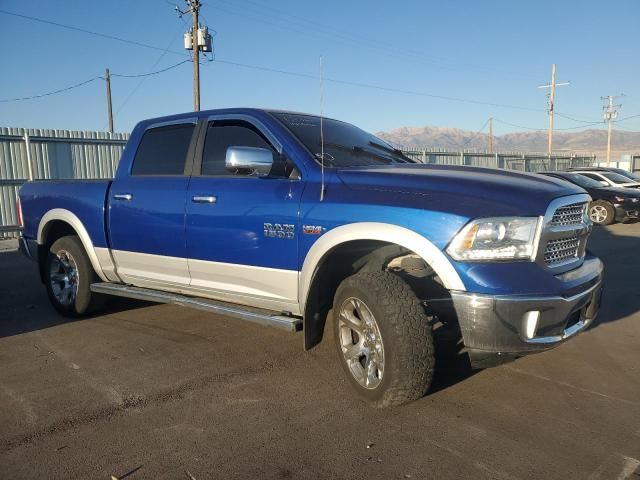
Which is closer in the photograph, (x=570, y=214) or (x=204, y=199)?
(x=570, y=214)

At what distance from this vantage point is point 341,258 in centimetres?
367

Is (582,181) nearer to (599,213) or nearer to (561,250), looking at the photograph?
(599,213)

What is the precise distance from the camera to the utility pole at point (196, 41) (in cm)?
2202

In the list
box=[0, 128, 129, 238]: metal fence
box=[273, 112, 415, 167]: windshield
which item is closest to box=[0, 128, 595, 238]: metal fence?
box=[0, 128, 129, 238]: metal fence

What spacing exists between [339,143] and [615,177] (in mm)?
13862

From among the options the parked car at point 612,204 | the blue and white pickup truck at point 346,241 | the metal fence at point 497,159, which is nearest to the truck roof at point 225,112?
the blue and white pickup truck at point 346,241

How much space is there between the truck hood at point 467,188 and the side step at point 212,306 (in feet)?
3.50

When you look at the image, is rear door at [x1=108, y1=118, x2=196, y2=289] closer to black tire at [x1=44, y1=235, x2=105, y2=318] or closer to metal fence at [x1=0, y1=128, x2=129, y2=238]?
black tire at [x1=44, y1=235, x2=105, y2=318]

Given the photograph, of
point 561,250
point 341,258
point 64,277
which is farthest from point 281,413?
point 64,277

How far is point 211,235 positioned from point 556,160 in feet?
111

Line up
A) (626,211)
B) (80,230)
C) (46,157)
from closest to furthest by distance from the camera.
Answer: (80,230) → (46,157) → (626,211)

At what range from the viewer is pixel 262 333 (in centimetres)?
495

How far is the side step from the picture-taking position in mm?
3650

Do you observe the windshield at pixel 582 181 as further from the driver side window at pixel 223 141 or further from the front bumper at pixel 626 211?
the driver side window at pixel 223 141
